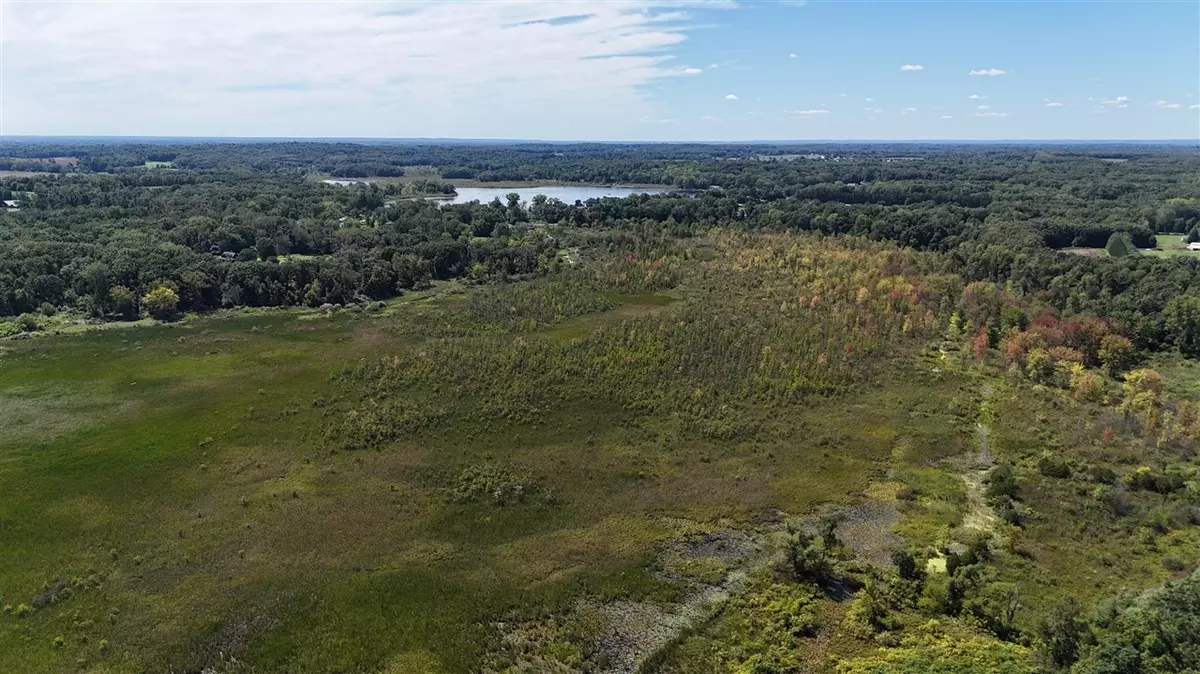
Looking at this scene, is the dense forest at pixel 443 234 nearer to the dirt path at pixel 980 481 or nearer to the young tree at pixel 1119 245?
the young tree at pixel 1119 245

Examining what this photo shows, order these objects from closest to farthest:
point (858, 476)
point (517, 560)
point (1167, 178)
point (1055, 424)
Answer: point (517, 560) → point (858, 476) → point (1055, 424) → point (1167, 178)

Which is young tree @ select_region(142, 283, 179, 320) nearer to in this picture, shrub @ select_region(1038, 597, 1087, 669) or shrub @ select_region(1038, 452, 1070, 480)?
shrub @ select_region(1038, 597, 1087, 669)

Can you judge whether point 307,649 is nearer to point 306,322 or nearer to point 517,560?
point 517,560

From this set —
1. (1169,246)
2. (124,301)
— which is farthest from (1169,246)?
(124,301)

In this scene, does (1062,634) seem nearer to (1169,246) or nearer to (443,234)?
(443,234)

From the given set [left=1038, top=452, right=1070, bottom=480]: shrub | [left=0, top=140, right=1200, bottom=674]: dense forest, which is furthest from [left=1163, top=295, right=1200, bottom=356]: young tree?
[left=1038, top=452, right=1070, bottom=480]: shrub

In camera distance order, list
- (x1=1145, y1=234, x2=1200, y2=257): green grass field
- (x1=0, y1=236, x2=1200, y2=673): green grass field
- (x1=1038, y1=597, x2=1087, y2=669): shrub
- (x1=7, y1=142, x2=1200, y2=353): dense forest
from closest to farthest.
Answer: (x1=1038, y1=597, x2=1087, y2=669): shrub < (x1=0, y1=236, x2=1200, y2=673): green grass field < (x1=7, y1=142, x2=1200, y2=353): dense forest < (x1=1145, y1=234, x2=1200, y2=257): green grass field

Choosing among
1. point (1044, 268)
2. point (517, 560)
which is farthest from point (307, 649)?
point (1044, 268)

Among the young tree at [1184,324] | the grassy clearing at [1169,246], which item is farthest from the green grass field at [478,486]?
the grassy clearing at [1169,246]
